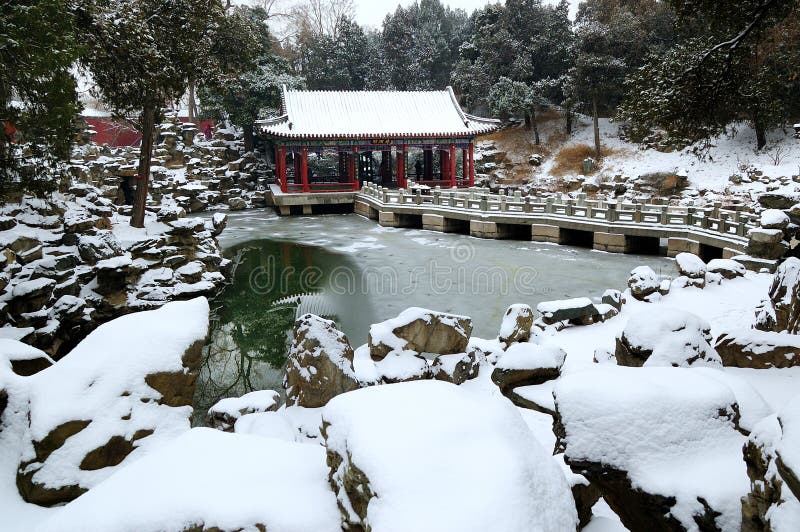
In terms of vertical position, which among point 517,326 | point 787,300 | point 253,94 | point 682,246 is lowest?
point 517,326

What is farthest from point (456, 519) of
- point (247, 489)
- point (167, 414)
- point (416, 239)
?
point (416, 239)

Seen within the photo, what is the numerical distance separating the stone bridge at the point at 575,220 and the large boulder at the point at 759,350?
32.6 feet

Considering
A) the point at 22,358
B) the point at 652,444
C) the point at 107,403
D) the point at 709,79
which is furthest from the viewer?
the point at 709,79

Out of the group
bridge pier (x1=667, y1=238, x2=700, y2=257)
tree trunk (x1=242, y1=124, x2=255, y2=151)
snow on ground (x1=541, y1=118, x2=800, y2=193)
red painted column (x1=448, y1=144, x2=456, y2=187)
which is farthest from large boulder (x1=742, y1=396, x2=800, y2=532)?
tree trunk (x1=242, y1=124, x2=255, y2=151)

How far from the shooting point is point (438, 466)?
262cm

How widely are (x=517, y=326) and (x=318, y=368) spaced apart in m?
3.83

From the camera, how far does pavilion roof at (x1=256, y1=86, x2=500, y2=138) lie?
28109 millimetres

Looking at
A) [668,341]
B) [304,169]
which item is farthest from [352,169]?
[668,341]

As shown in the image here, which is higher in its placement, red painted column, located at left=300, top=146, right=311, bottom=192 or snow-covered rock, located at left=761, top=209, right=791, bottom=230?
red painted column, located at left=300, top=146, right=311, bottom=192

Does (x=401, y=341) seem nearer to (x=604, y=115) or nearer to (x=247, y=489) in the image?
(x=247, y=489)

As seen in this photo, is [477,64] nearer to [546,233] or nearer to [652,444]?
[546,233]

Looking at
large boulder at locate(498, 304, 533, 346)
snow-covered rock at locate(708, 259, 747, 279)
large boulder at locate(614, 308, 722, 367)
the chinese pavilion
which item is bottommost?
large boulder at locate(498, 304, 533, 346)

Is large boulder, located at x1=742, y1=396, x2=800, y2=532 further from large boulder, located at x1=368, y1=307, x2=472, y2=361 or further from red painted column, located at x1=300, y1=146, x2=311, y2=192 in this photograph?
red painted column, located at x1=300, y1=146, x2=311, y2=192

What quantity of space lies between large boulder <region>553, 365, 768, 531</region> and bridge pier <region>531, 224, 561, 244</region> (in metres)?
17.9
